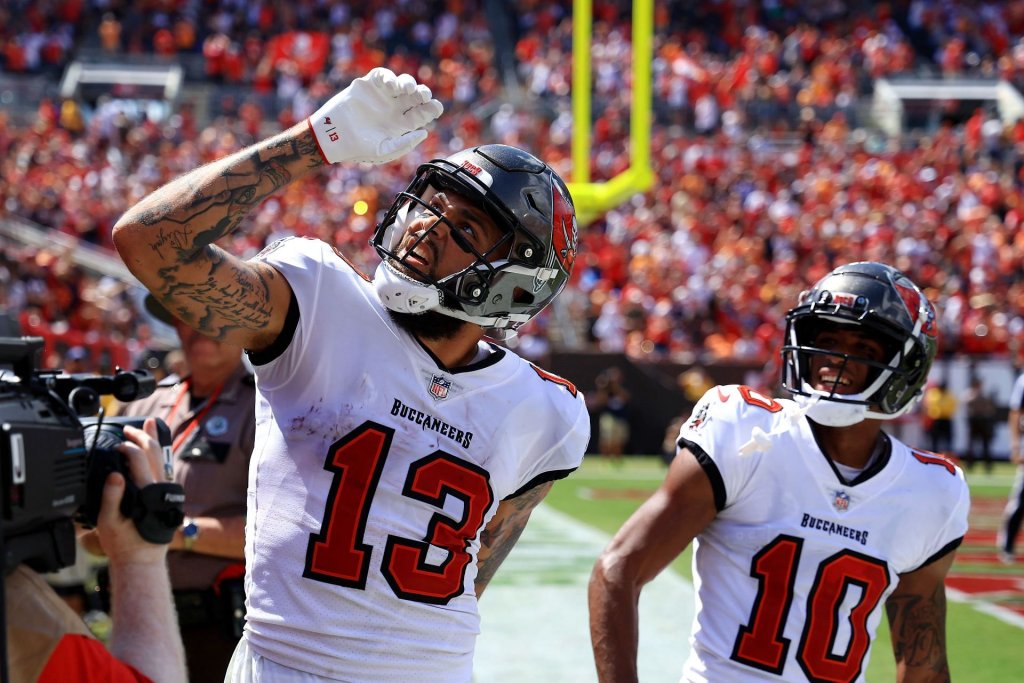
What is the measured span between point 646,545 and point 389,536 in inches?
27.6

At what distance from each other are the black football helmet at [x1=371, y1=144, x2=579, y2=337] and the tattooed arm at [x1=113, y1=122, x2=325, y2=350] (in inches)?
9.1

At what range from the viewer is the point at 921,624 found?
117 inches

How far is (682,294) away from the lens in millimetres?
17359

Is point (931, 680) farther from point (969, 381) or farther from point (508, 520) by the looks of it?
point (969, 381)

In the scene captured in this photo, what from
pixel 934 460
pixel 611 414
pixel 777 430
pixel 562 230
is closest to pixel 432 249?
pixel 562 230

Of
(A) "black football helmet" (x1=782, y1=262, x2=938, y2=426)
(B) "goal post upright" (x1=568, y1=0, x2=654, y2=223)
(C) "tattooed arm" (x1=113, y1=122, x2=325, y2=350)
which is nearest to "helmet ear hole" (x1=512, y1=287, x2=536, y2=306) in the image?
(C) "tattooed arm" (x1=113, y1=122, x2=325, y2=350)

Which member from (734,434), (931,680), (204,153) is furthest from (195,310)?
(204,153)

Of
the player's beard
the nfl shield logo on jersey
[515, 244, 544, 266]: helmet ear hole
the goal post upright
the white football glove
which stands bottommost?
the goal post upright

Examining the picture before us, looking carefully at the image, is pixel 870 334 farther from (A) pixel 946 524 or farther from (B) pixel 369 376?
(B) pixel 369 376

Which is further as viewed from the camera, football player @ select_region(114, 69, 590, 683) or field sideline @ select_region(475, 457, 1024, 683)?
field sideline @ select_region(475, 457, 1024, 683)

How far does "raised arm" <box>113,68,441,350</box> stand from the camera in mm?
2146

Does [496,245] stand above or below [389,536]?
above

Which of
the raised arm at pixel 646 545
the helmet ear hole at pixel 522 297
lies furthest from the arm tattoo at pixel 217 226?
the raised arm at pixel 646 545

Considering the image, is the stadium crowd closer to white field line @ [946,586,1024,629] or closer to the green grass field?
the green grass field
